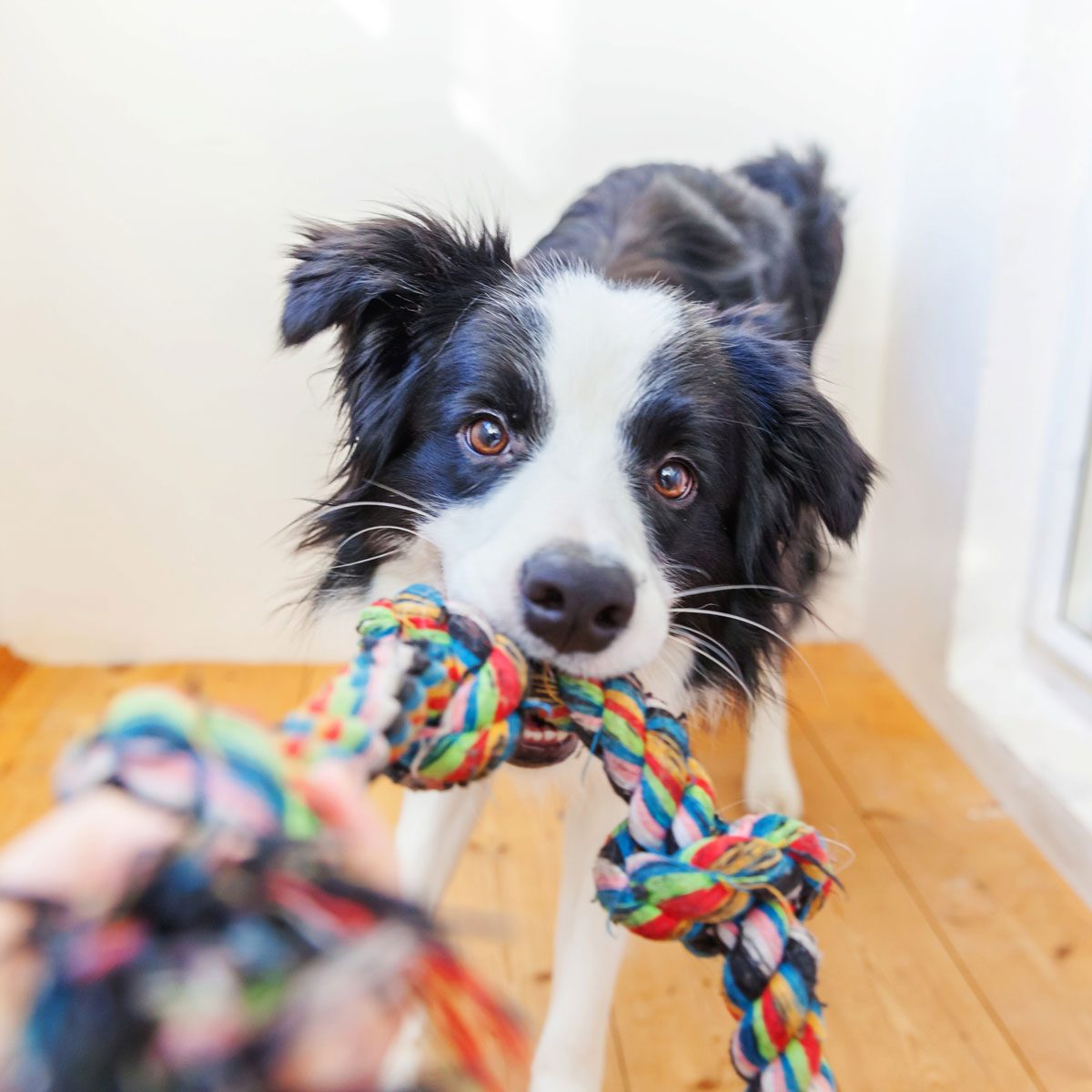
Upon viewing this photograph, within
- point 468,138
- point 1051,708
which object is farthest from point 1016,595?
Answer: point 468,138

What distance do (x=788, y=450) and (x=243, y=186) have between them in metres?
1.22

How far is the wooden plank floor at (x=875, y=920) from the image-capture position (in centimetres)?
121

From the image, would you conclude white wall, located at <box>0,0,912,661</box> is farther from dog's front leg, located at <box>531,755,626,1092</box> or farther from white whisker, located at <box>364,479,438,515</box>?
dog's front leg, located at <box>531,755,626,1092</box>

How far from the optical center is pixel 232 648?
215 cm

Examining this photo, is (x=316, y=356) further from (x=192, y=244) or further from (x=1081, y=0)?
(x=1081, y=0)

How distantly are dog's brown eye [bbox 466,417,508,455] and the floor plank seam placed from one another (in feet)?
3.13

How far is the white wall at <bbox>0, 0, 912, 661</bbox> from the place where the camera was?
1.78m

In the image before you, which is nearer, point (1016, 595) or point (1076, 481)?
point (1076, 481)

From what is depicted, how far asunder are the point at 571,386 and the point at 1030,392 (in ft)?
3.46

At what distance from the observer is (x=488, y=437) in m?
1.07

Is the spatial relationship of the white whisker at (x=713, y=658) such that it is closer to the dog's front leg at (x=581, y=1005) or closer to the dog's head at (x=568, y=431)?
the dog's head at (x=568, y=431)

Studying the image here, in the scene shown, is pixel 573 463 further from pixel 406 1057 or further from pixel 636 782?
pixel 406 1057

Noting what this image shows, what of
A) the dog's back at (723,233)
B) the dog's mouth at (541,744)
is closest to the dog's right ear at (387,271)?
the dog's back at (723,233)

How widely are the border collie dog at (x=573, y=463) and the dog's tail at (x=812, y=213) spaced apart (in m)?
0.64
